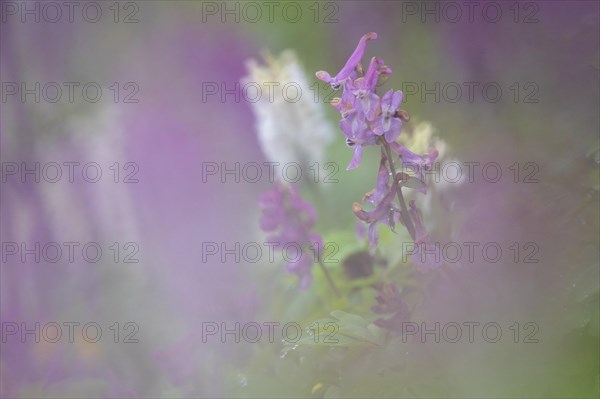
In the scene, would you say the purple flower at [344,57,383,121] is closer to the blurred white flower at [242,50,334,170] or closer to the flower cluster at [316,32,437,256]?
the flower cluster at [316,32,437,256]

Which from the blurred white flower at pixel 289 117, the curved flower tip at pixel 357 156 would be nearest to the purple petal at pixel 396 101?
the curved flower tip at pixel 357 156

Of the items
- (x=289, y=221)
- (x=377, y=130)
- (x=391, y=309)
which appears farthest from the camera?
(x=289, y=221)

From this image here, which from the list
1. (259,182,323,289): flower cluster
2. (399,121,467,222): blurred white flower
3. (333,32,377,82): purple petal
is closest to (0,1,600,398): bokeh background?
(399,121,467,222): blurred white flower

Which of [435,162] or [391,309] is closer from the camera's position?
[391,309]

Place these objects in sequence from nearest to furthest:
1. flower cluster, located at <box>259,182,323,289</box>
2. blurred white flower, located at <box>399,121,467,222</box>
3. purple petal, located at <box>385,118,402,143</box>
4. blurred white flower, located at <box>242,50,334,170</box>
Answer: purple petal, located at <box>385,118,402,143</box>, blurred white flower, located at <box>399,121,467,222</box>, flower cluster, located at <box>259,182,323,289</box>, blurred white flower, located at <box>242,50,334,170</box>

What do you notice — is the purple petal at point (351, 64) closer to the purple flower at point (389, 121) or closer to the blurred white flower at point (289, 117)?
the purple flower at point (389, 121)

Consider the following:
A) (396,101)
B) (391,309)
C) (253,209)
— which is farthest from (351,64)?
(253,209)

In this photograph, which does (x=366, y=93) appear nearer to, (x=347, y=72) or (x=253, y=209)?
(x=347, y=72)

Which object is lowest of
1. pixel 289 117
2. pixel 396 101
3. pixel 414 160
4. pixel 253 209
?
pixel 253 209
